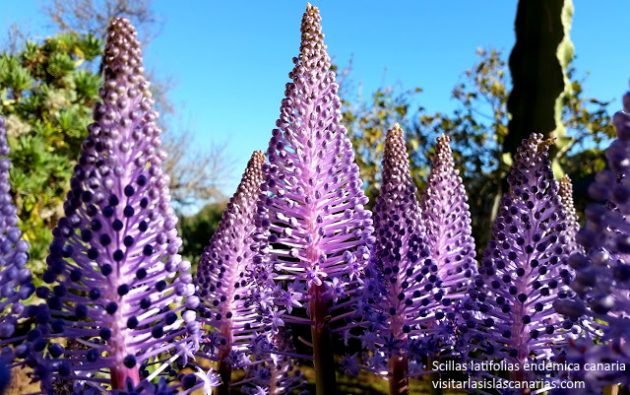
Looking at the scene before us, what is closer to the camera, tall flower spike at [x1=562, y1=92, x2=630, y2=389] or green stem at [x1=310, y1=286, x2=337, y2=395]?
tall flower spike at [x1=562, y1=92, x2=630, y2=389]

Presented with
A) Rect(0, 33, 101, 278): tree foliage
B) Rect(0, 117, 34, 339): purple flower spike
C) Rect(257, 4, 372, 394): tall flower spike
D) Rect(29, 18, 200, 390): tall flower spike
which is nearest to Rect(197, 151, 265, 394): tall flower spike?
Rect(257, 4, 372, 394): tall flower spike

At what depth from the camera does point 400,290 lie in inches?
113

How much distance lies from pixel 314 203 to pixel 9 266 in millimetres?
1413

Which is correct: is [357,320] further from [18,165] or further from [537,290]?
[18,165]

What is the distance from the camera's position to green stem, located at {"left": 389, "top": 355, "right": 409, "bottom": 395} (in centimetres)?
280

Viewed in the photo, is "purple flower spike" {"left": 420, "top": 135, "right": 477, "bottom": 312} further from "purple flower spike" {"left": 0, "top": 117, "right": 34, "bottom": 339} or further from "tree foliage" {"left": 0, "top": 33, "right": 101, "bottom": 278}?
"tree foliage" {"left": 0, "top": 33, "right": 101, "bottom": 278}

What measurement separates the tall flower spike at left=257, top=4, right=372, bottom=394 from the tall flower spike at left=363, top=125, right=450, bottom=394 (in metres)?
0.16

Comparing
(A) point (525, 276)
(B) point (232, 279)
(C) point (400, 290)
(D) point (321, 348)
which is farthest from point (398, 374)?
(B) point (232, 279)

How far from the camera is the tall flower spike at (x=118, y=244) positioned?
1.88 meters

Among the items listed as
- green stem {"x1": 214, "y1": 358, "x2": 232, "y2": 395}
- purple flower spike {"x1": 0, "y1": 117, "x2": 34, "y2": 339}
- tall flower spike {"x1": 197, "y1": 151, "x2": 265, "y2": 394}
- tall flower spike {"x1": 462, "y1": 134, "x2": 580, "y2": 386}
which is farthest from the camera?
tall flower spike {"x1": 197, "y1": 151, "x2": 265, "y2": 394}

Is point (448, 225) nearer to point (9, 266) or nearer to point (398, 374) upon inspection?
point (398, 374)

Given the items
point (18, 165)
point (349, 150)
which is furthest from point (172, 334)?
point (18, 165)

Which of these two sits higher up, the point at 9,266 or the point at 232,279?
the point at 232,279

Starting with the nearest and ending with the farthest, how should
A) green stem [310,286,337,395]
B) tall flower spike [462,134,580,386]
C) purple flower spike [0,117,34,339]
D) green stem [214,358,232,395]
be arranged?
purple flower spike [0,117,34,339] < green stem [310,286,337,395] < tall flower spike [462,134,580,386] < green stem [214,358,232,395]
